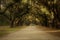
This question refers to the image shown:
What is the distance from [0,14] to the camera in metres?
37.9

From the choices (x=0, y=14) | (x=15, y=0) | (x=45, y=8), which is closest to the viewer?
(x=45, y=8)

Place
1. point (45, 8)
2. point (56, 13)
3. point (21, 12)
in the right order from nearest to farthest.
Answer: point (45, 8) → point (56, 13) → point (21, 12)

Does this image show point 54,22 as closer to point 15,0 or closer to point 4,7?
point 15,0

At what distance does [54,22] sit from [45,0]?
24.4 feet

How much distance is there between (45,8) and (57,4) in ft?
6.97

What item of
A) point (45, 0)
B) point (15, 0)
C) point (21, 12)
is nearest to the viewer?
point (45, 0)

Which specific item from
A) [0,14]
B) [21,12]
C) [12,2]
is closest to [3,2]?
[12,2]

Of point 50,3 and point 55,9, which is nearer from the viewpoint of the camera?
point 50,3

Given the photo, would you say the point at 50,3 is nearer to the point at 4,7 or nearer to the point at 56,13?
the point at 56,13

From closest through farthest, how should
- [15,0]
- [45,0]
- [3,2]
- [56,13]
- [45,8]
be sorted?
1. [45,0]
2. [45,8]
3. [56,13]
4. [15,0]
5. [3,2]

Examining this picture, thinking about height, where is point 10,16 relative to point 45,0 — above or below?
below

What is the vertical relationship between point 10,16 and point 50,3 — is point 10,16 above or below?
below

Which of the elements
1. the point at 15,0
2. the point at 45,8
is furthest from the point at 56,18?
the point at 15,0

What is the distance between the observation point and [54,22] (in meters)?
31.6
